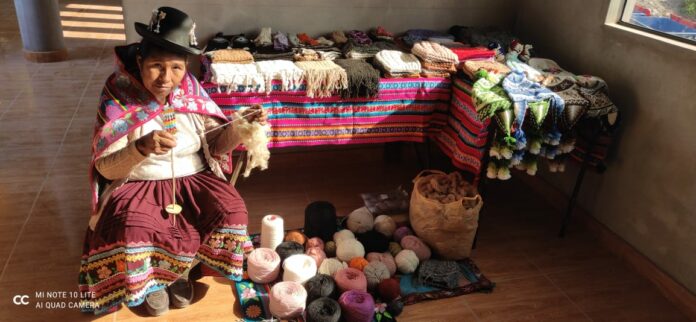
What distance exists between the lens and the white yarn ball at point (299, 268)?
2354 mm

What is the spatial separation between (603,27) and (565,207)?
107 centimetres

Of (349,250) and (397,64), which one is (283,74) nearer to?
(397,64)

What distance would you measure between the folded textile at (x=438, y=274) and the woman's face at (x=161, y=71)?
4.58ft

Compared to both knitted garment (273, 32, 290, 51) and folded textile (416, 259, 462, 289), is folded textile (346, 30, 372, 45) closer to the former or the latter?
knitted garment (273, 32, 290, 51)

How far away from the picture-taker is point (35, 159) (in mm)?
3498

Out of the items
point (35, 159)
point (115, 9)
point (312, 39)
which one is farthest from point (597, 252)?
point (115, 9)

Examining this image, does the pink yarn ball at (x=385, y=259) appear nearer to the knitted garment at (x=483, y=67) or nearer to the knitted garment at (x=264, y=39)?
the knitted garment at (x=483, y=67)

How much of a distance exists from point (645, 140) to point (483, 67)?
0.89 m

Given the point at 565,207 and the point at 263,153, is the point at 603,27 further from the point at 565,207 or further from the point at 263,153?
the point at 263,153

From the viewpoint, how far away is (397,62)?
3010 mm

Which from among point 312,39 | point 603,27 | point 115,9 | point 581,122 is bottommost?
point 115,9

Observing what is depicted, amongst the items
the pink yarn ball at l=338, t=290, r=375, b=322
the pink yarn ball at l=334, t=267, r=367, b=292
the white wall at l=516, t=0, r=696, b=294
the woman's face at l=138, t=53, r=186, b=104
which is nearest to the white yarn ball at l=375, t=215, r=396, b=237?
the pink yarn ball at l=334, t=267, r=367, b=292

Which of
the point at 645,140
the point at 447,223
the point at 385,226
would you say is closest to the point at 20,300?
the point at 385,226

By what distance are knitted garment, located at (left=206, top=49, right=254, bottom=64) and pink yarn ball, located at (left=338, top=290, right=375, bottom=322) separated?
137cm
